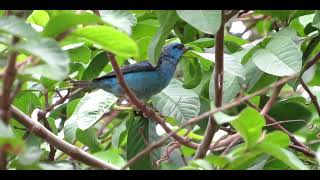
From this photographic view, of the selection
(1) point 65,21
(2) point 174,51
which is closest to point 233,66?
(1) point 65,21

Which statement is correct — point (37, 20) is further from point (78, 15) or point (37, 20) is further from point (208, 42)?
point (78, 15)

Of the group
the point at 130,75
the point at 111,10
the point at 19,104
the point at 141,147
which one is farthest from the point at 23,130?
the point at 130,75

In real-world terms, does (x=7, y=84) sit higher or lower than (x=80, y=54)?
higher

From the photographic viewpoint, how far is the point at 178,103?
2844mm

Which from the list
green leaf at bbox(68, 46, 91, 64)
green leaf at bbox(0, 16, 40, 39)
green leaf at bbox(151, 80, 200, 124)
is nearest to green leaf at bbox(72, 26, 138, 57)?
green leaf at bbox(0, 16, 40, 39)

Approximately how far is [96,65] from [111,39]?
58.5 inches

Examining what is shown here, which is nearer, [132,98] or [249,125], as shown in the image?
[249,125]

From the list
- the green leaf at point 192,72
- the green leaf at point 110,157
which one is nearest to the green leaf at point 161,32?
the green leaf at point 110,157

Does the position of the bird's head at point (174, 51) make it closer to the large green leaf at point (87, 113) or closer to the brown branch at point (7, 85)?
the large green leaf at point (87, 113)

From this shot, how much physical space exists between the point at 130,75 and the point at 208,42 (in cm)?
111

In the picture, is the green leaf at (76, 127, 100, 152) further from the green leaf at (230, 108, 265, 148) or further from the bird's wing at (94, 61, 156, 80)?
the green leaf at (230, 108, 265, 148)

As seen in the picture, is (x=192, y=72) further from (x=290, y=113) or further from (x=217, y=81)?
(x=217, y=81)

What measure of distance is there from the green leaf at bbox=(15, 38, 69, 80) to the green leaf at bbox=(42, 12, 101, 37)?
107 mm

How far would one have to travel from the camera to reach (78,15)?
1464 mm
